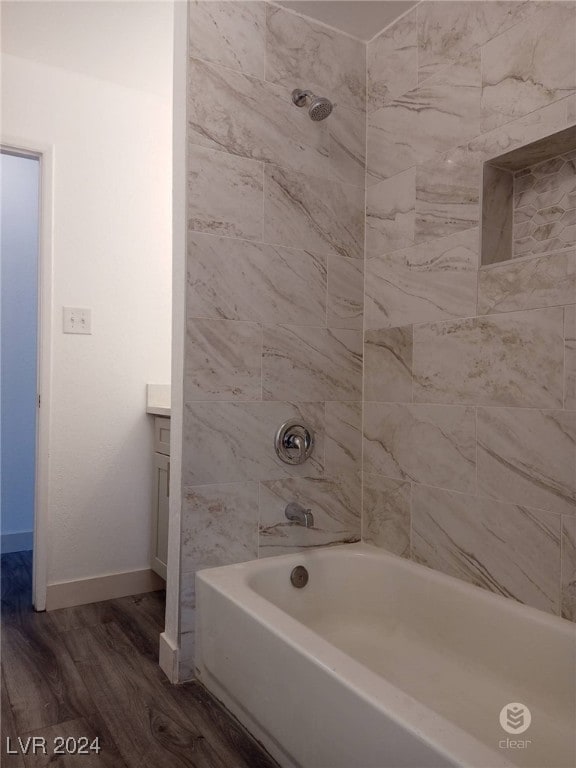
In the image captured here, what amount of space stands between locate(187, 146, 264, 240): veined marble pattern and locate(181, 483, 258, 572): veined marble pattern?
2.95 feet

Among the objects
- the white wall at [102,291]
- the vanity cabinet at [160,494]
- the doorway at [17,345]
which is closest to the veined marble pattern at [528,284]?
the vanity cabinet at [160,494]

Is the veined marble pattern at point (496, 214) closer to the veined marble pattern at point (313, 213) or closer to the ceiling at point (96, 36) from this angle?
the veined marble pattern at point (313, 213)

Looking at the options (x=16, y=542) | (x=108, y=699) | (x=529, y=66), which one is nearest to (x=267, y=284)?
(x=529, y=66)

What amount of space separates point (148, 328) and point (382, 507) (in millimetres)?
1447

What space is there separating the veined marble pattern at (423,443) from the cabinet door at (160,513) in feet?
3.18

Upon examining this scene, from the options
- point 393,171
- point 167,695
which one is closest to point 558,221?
point 393,171

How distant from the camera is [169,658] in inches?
73.7

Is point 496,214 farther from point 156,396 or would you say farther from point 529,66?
point 156,396

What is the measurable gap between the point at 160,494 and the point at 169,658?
2.94 feet

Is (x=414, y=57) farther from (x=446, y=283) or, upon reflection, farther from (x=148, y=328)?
(x=148, y=328)

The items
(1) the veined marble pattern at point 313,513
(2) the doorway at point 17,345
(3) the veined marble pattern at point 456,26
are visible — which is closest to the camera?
(3) the veined marble pattern at point 456,26

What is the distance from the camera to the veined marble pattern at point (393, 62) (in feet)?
6.74

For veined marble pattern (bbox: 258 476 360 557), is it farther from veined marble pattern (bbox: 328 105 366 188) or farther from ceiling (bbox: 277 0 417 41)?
ceiling (bbox: 277 0 417 41)

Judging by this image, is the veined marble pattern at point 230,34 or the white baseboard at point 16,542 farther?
the white baseboard at point 16,542
